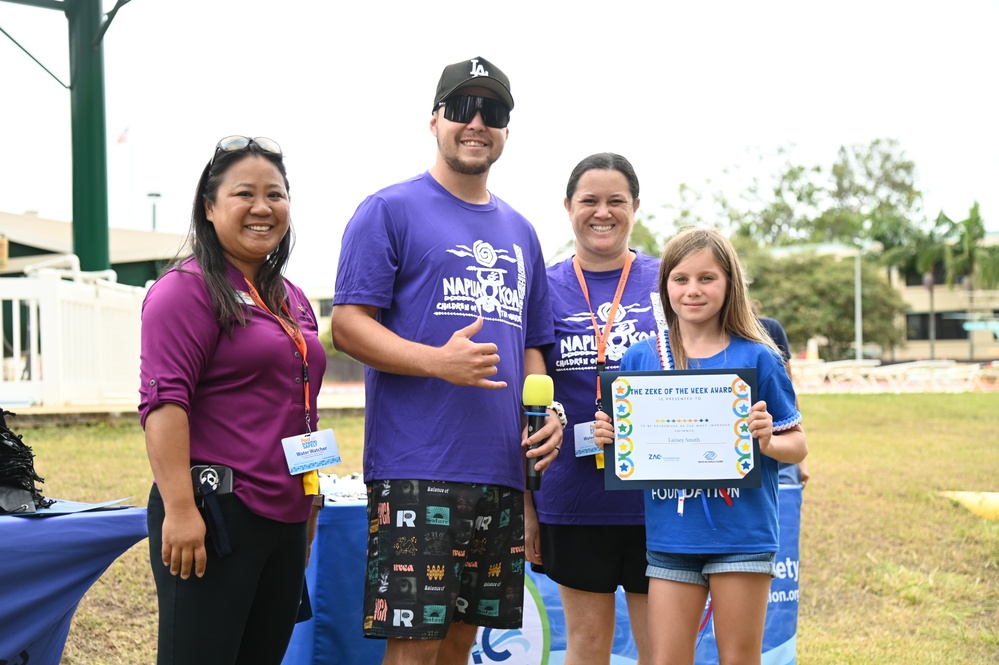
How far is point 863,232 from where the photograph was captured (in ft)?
174

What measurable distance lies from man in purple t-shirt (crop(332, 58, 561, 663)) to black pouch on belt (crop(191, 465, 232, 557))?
19.2 inches

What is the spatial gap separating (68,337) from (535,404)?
31.2ft

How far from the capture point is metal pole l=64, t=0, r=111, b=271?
37.1 ft

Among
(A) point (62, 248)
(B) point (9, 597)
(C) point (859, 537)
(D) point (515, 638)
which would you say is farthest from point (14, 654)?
(A) point (62, 248)

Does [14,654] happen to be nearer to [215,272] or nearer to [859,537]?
[215,272]

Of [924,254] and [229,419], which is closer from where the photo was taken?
[229,419]

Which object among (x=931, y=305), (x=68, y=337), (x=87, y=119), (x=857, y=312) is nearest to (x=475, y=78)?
(x=68, y=337)

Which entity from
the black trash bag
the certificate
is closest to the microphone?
the certificate

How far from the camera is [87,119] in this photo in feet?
37.3

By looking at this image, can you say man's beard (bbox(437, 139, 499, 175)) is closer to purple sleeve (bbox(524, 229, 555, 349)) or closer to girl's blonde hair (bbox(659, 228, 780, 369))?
purple sleeve (bbox(524, 229, 555, 349))

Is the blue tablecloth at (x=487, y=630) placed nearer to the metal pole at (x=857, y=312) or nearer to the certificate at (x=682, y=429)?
the certificate at (x=682, y=429)

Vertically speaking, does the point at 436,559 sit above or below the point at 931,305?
below

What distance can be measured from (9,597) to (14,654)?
0.22 meters

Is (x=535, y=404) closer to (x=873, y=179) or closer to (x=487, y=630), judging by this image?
(x=487, y=630)
